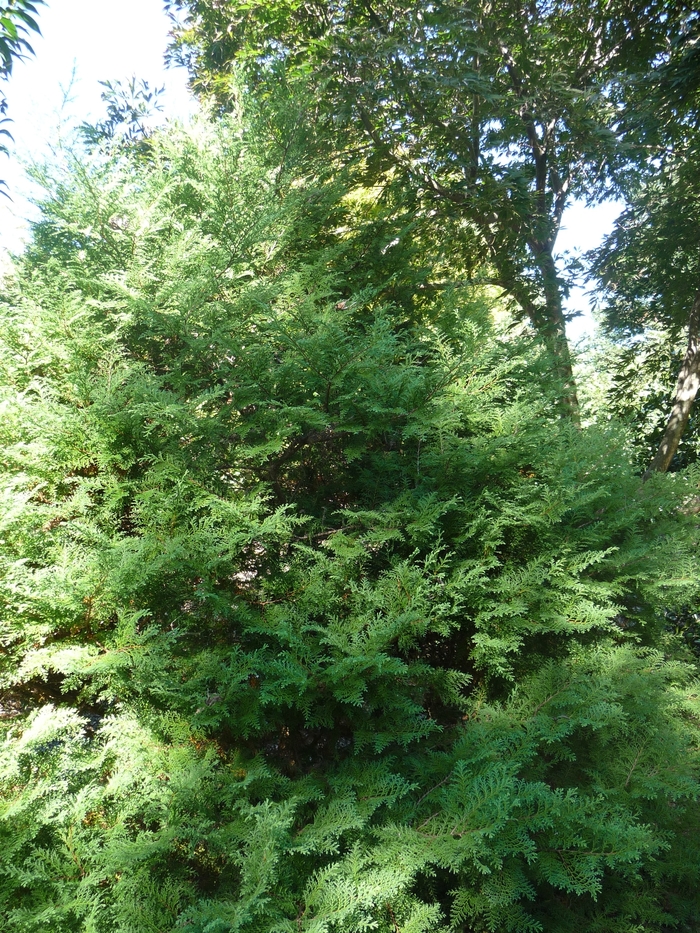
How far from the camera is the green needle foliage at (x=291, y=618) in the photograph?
2.38 meters

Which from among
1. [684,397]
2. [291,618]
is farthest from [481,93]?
[291,618]

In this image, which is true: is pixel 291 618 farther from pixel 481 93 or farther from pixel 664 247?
pixel 664 247

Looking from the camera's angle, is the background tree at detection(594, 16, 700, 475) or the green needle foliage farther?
the background tree at detection(594, 16, 700, 475)

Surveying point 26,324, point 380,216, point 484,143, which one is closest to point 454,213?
point 484,143

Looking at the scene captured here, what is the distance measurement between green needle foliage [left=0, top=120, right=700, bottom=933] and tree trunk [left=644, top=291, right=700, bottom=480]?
2.54 meters

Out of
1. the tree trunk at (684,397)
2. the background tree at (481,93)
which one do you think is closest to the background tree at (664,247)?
the tree trunk at (684,397)

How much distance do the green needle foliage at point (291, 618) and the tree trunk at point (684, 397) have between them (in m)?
2.54

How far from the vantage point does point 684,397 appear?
629 centimetres

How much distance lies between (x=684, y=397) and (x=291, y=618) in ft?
18.0

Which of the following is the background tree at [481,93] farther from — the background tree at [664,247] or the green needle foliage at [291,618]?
the green needle foliage at [291,618]

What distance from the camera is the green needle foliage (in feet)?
Answer: 7.82

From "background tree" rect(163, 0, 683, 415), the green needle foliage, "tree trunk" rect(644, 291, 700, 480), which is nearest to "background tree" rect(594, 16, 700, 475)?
"tree trunk" rect(644, 291, 700, 480)

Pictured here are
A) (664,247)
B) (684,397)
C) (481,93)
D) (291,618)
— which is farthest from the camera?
(664,247)

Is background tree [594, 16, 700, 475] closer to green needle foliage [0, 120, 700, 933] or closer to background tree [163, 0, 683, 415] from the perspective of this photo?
background tree [163, 0, 683, 415]
